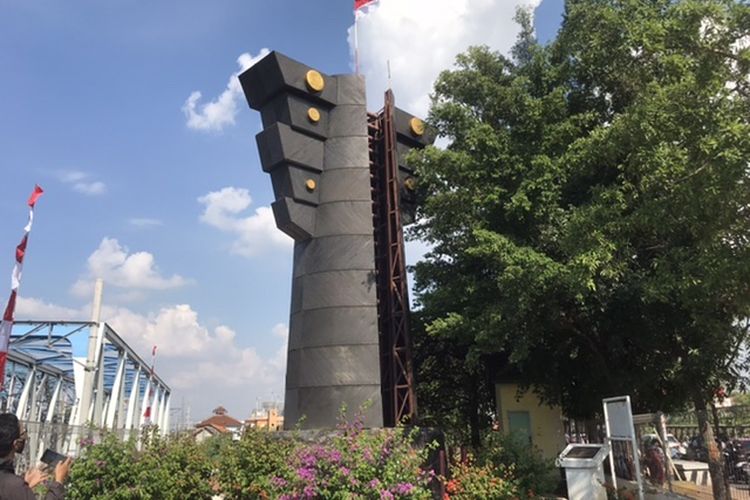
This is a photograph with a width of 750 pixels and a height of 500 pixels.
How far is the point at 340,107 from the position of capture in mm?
22312

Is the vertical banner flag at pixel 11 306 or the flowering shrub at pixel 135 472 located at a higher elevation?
the vertical banner flag at pixel 11 306

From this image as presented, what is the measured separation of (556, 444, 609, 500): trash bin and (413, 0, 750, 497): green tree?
Answer: 2362 millimetres

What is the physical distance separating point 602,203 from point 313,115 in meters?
11.4

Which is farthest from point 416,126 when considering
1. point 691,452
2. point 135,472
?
point 135,472

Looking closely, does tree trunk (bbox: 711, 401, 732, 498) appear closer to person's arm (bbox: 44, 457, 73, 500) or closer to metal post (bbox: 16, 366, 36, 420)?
person's arm (bbox: 44, 457, 73, 500)

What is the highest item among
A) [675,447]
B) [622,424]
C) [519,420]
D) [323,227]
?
[323,227]

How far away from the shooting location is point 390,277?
2169 centimetres

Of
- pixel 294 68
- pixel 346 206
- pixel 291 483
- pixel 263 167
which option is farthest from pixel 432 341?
pixel 291 483

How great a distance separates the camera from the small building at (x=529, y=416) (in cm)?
2338

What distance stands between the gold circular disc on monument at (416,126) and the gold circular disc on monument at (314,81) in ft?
14.6

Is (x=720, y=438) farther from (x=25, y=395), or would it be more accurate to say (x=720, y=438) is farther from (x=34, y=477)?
(x=25, y=395)

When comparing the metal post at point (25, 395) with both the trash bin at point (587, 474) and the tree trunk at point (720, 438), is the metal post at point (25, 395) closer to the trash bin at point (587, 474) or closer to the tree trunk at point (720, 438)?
the trash bin at point (587, 474)

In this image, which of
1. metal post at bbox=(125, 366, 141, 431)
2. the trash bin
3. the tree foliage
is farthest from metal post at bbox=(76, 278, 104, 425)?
metal post at bbox=(125, 366, 141, 431)

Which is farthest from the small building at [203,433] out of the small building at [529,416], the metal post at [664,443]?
the small building at [529,416]
